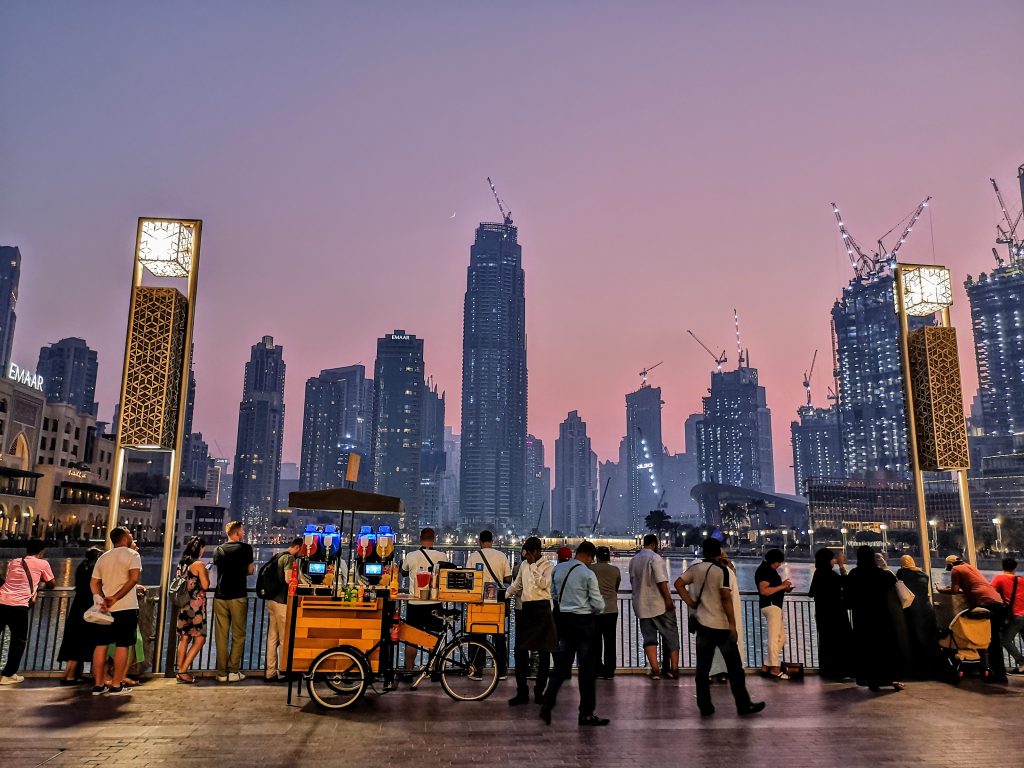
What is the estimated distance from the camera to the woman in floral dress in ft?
30.8

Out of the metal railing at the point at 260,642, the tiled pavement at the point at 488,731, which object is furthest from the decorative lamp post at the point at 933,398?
the tiled pavement at the point at 488,731

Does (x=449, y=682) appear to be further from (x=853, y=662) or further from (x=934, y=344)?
(x=934, y=344)

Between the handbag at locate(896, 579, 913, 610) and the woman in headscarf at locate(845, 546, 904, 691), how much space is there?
0.23 feet

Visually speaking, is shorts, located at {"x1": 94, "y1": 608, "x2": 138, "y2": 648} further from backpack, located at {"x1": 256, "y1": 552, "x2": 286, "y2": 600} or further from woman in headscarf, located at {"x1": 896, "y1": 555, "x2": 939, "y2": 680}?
woman in headscarf, located at {"x1": 896, "y1": 555, "x2": 939, "y2": 680}

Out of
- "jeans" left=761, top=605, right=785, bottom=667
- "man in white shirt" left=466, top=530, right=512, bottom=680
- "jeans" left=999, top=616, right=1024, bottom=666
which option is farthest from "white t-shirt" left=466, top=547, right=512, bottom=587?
"jeans" left=999, top=616, right=1024, bottom=666

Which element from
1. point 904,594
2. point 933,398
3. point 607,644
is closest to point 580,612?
point 607,644

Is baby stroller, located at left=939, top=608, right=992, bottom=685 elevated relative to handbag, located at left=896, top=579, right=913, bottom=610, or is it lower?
lower

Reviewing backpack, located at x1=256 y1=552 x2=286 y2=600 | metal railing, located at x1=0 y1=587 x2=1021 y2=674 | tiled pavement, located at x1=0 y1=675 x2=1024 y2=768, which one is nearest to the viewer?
tiled pavement, located at x1=0 y1=675 x2=1024 y2=768

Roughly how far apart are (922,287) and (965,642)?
640cm

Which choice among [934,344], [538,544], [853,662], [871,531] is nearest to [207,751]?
[538,544]

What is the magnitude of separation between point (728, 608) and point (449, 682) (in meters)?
3.60

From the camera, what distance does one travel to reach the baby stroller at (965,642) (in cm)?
1023

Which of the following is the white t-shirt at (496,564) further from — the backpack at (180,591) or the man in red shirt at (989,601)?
the man in red shirt at (989,601)

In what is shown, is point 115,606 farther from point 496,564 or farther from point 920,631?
point 920,631
